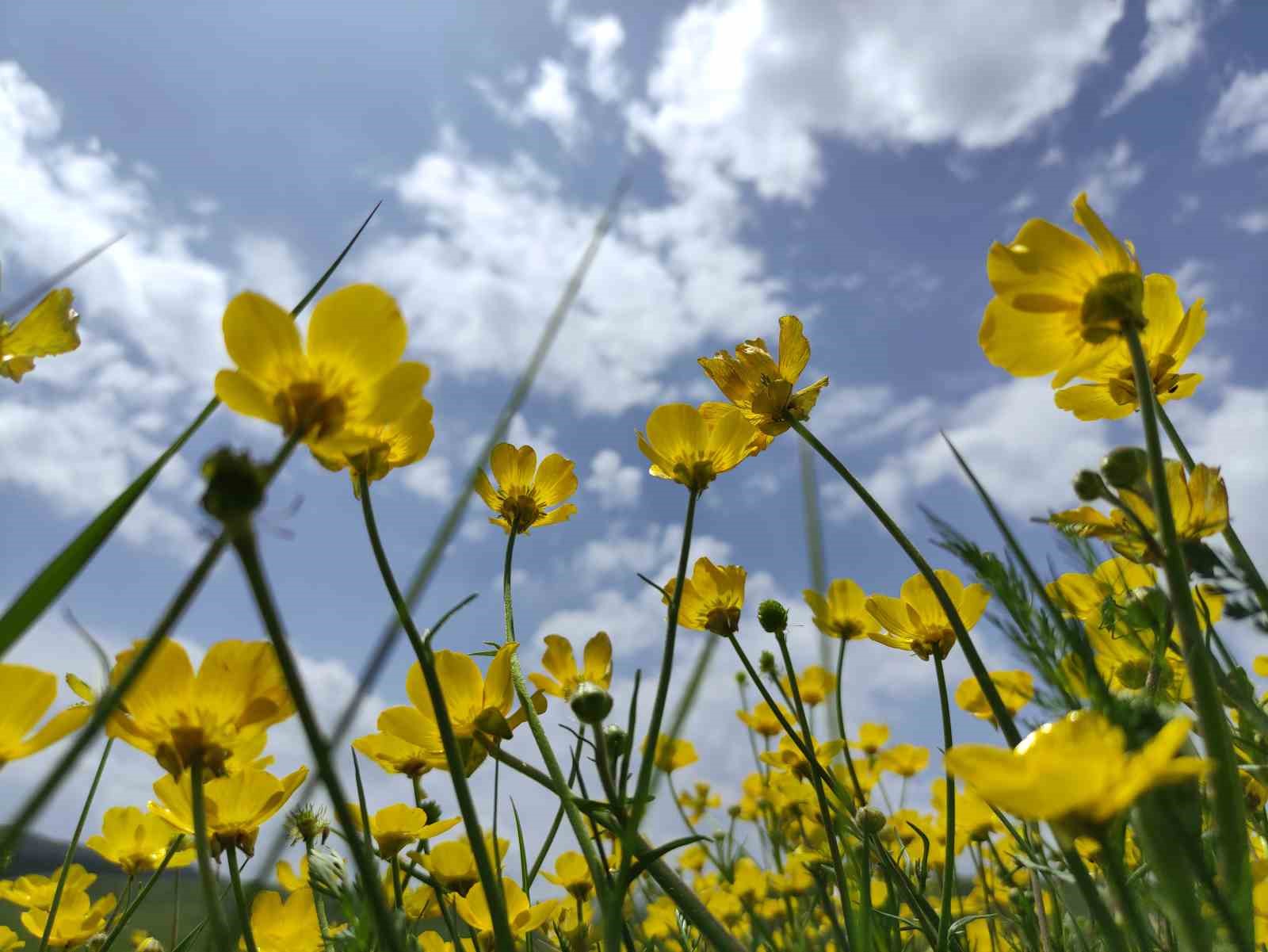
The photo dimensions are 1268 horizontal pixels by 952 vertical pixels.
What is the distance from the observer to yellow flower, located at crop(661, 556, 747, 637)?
157 centimetres

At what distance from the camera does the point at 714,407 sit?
1574 mm

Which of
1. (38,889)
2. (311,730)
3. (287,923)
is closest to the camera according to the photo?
(311,730)

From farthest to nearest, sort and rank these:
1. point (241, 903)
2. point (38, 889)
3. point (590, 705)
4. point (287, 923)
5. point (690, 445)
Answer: point (38, 889) → point (690, 445) → point (287, 923) → point (590, 705) → point (241, 903)

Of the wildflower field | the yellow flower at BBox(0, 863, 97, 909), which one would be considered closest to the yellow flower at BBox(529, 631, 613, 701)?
the wildflower field

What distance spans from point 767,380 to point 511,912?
1.00m

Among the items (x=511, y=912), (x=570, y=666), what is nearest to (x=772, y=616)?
(x=570, y=666)

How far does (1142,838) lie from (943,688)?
69cm

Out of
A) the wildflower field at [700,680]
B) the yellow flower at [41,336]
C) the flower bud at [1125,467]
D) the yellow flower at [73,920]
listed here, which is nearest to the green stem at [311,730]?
the wildflower field at [700,680]

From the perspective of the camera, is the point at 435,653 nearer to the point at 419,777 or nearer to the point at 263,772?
the point at 263,772

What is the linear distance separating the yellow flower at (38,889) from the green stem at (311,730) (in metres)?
2.24

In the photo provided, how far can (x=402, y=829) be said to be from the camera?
1.43 m

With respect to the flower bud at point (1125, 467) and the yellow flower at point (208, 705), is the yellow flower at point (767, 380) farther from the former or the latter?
the yellow flower at point (208, 705)

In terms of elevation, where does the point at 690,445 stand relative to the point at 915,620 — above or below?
above

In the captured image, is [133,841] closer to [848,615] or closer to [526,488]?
[526,488]
